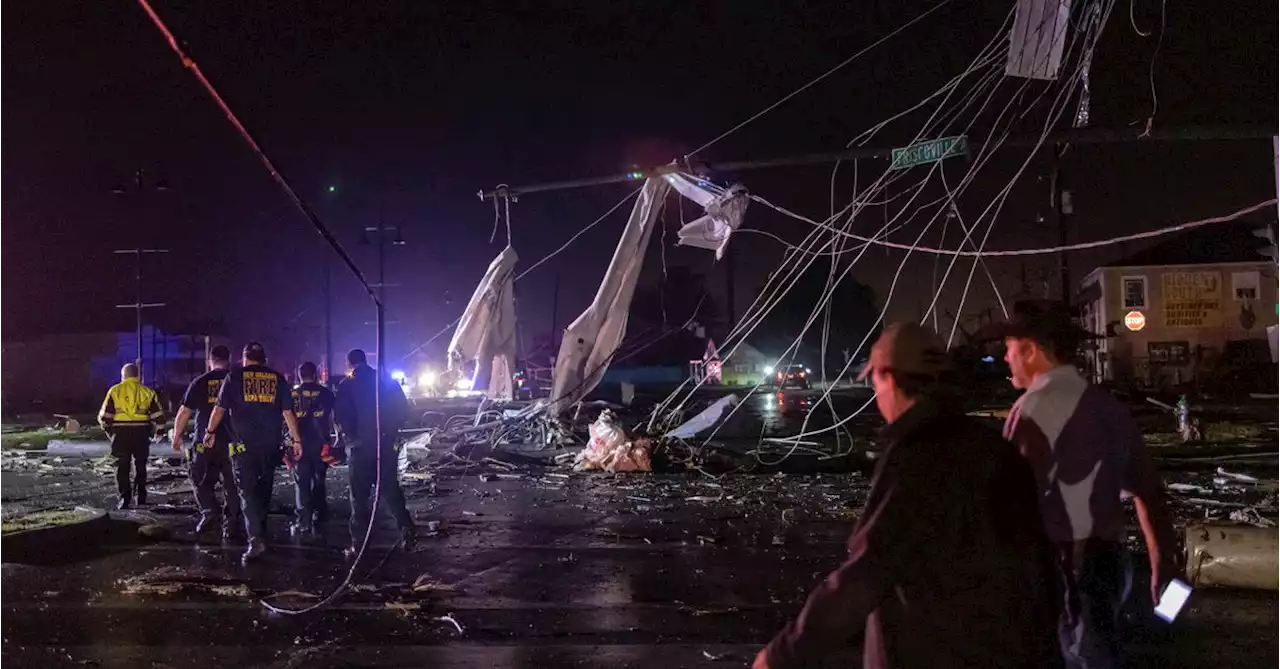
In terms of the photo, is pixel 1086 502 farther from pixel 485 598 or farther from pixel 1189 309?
pixel 1189 309

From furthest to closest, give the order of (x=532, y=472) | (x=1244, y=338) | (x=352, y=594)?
(x=1244, y=338) < (x=532, y=472) < (x=352, y=594)

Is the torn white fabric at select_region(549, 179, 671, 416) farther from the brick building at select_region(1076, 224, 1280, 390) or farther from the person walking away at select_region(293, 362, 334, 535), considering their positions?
the brick building at select_region(1076, 224, 1280, 390)

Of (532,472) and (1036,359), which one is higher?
(1036,359)

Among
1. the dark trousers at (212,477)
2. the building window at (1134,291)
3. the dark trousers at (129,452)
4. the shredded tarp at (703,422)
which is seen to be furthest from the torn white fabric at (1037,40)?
the building window at (1134,291)

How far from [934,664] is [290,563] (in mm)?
7281

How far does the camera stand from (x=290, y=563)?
8.22 metres

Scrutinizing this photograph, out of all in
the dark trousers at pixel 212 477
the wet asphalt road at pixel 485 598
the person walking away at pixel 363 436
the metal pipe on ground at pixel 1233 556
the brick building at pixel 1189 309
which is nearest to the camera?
the wet asphalt road at pixel 485 598

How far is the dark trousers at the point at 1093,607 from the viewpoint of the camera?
128 inches

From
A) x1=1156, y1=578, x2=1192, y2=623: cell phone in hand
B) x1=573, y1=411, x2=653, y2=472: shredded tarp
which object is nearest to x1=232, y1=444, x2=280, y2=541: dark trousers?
x1=573, y1=411, x2=653, y2=472: shredded tarp

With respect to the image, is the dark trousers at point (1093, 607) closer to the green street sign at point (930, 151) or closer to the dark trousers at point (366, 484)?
the green street sign at point (930, 151)

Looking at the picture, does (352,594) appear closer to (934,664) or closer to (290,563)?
(290,563)

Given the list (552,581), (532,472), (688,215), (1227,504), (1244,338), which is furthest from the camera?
(1244,338)

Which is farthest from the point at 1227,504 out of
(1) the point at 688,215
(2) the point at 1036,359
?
(2) the point at 1036,359

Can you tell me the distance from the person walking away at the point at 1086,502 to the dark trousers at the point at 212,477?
312 inches
